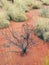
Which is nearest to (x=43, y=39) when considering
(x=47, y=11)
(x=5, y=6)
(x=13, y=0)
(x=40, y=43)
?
(x=40, y=43)

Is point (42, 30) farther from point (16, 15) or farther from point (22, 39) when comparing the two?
point (16, 15)

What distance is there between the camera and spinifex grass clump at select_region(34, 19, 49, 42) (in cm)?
1091

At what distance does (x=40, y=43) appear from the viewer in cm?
1075

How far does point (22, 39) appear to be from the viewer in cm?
1057

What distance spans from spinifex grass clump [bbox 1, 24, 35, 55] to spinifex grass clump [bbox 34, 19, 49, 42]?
33 cm

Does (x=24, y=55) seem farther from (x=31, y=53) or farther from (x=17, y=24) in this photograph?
(x=17, y=24)

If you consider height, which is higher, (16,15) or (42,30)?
(42,30)

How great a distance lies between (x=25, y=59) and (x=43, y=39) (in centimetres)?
175

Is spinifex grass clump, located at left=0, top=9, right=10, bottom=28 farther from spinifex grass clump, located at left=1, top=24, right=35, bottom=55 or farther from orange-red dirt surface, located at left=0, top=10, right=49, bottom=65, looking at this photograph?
orange-red dirt surface, located at left=0, top=10, right=49, bottom=65

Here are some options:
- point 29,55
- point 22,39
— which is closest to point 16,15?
point 22,39

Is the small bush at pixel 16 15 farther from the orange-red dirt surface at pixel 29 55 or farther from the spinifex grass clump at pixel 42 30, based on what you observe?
the orange-red dirt surface at pixel 29 55

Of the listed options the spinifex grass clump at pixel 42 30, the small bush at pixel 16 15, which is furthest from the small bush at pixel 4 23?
the spinifex grass clump at pixel 42 30

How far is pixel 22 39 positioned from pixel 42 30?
1183mm

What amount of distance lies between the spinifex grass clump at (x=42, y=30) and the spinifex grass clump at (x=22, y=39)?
33 cm
